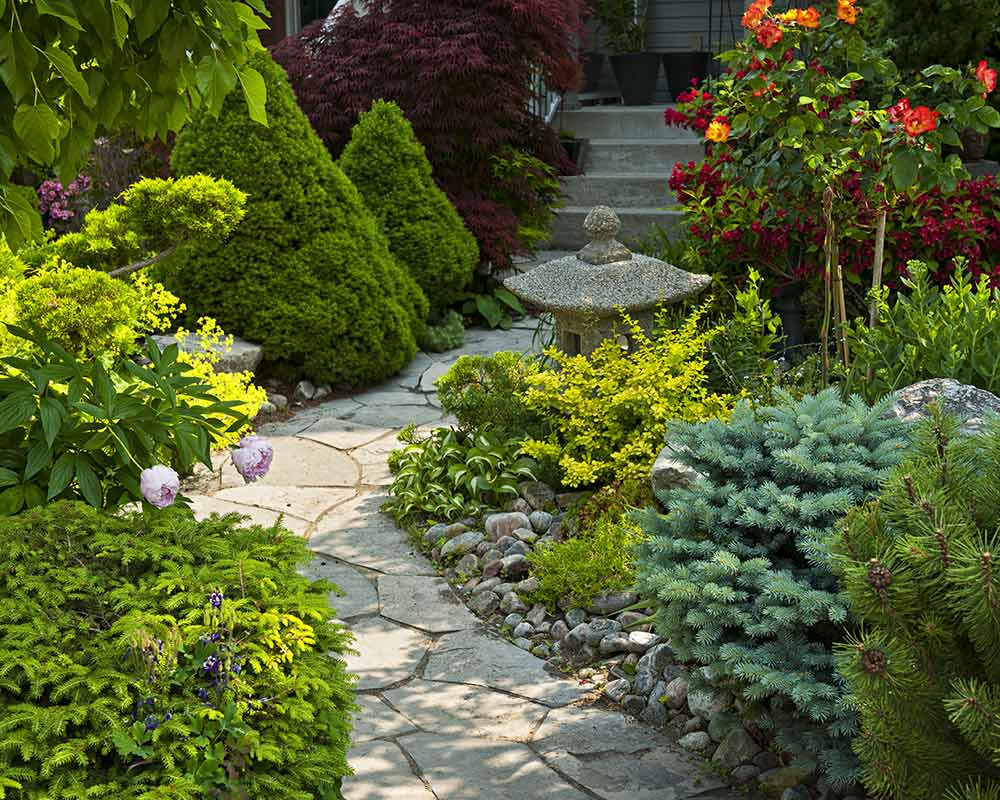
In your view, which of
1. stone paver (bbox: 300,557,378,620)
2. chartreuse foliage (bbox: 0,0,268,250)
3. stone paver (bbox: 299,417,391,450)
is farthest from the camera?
stone paver (bbox: 299,417,391,450)

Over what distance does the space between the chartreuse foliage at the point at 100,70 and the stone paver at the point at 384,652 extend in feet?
6.05

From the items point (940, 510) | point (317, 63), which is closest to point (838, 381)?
point (940, 510)

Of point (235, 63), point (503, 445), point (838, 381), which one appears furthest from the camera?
point (503, 445)

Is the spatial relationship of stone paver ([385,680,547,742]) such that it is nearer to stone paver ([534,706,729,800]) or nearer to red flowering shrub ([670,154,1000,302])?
stone paver ([534,706,729,800])

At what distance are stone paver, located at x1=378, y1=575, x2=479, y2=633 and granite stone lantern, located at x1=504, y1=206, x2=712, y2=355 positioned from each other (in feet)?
4.97

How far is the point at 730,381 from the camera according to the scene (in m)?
5.55

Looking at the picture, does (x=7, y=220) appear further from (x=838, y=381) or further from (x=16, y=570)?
(x=838, y=381)

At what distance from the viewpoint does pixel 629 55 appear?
39.6 feet

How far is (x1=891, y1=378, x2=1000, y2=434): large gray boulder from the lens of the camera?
151 inches

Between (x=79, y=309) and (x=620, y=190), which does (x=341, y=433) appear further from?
(x=620, y=190)

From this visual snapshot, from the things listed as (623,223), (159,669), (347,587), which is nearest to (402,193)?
(623,223)

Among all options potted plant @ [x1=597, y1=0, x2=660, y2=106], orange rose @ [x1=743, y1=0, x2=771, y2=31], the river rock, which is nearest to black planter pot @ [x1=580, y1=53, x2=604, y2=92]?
potted plant @ [x1=597, y1=0, x2=660, y2=106]

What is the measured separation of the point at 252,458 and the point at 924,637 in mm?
1808

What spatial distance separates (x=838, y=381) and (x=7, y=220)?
11.7ft
